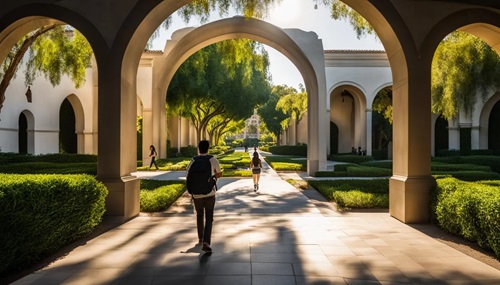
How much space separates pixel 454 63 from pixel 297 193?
8.74 meters

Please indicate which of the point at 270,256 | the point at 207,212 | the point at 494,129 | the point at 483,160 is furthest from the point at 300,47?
the point at 494,129

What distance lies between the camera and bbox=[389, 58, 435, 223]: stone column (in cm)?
696

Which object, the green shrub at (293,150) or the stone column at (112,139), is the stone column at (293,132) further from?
the stone column at (112,139)

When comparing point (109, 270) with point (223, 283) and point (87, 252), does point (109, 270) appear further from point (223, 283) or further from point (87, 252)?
point (223, 283)

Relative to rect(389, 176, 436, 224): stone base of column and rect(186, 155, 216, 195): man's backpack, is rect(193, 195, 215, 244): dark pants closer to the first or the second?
rect(186, 155, 216, 195): man's backpack

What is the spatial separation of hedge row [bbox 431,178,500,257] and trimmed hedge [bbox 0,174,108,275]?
6.14 meters

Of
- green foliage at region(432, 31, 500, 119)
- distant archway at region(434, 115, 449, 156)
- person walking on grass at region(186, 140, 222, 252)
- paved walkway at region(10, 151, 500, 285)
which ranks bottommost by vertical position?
paved walkway at region(10, 151, 500, 285)

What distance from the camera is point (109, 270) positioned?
4.24 metres

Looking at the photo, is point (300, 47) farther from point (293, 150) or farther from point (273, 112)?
point (273, 112)

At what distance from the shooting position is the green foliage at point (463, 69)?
13188 mm

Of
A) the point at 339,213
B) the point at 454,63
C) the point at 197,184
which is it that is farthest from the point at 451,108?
the point at 197,184

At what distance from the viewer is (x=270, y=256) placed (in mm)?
4766

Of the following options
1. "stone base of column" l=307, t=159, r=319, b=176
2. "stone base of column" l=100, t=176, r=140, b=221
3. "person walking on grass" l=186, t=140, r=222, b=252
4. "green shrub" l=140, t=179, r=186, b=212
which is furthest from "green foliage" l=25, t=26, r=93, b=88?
"stone base of column" l=307, t=159, r=319, b=176

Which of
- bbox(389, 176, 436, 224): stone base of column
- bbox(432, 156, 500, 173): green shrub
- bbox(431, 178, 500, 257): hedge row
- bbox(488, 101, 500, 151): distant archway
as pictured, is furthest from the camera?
bbox(488, 101, 500, 151): distant archway
